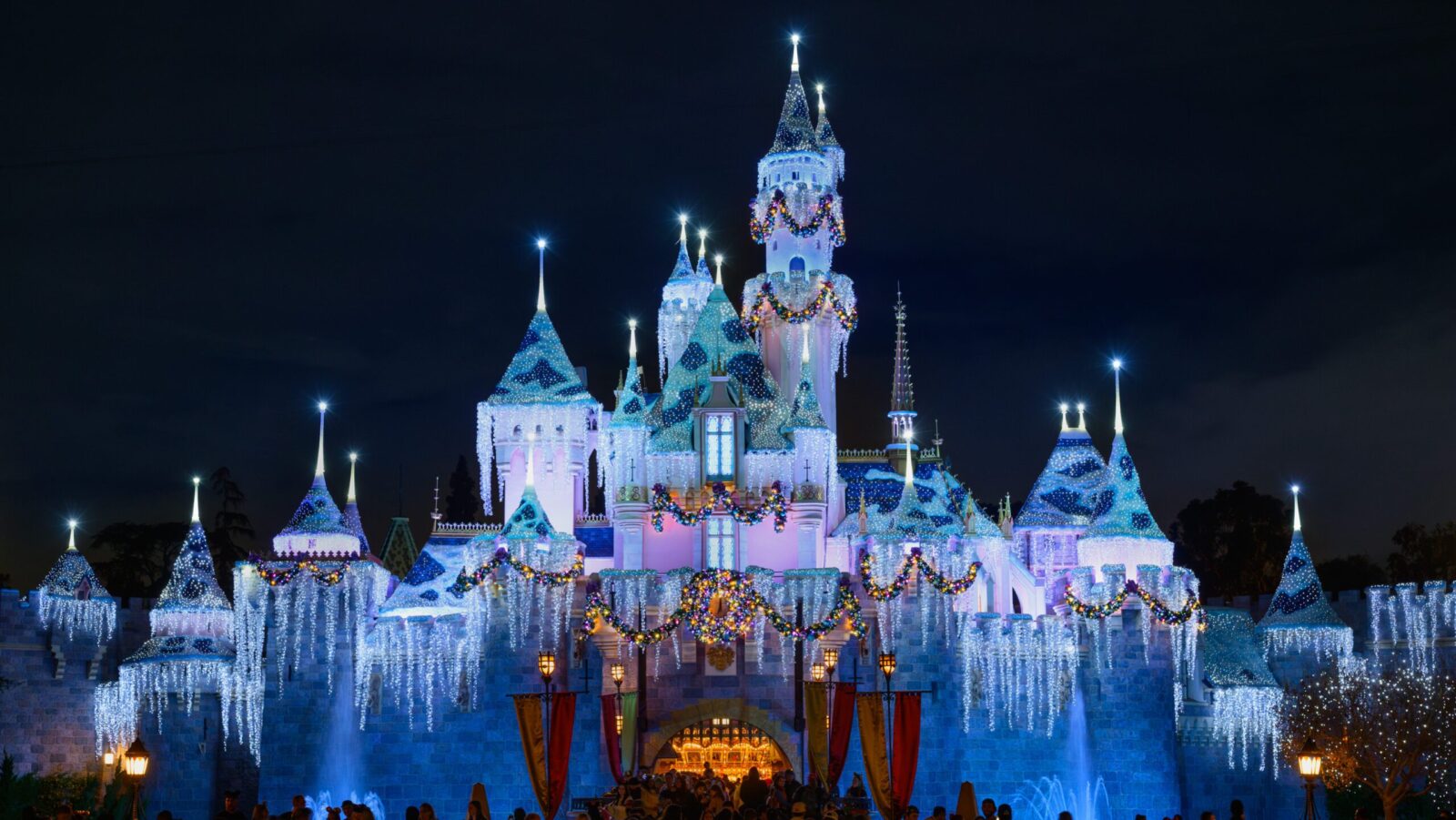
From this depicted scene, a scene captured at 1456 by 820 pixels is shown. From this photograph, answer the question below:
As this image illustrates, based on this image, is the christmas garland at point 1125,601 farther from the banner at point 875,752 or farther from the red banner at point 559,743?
the banner at point 875,752

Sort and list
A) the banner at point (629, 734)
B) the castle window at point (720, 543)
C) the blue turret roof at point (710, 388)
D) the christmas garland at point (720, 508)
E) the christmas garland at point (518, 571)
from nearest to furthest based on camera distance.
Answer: the banner at point (629, 734) → the christmas garland at point (518, 571) → the christmas garland at point (720, 508) → the castle window at point (720, 543) → the blue turret roof at point (710, 388)

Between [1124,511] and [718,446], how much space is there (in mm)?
9478

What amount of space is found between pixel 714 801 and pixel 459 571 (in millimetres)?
18812

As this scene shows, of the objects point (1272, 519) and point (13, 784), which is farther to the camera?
point (1272, 519)

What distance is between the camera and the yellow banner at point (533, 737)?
1334 inches

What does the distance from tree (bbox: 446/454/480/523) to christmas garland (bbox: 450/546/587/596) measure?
20236 mm

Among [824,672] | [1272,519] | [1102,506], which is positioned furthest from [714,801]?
[1272,519]

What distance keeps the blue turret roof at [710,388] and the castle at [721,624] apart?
0.08 m

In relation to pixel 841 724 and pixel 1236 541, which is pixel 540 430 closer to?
pixel 841 724

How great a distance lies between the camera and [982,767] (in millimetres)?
39781

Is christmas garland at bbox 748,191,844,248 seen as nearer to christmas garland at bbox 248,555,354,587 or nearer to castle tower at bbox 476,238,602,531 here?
castle tower at bbox 476,238,602,531

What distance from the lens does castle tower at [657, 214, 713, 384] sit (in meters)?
46.8

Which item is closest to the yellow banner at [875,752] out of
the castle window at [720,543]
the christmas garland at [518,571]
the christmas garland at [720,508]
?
the christmas garland at [720,508]

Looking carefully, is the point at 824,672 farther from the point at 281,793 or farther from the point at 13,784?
the point at 13,784
